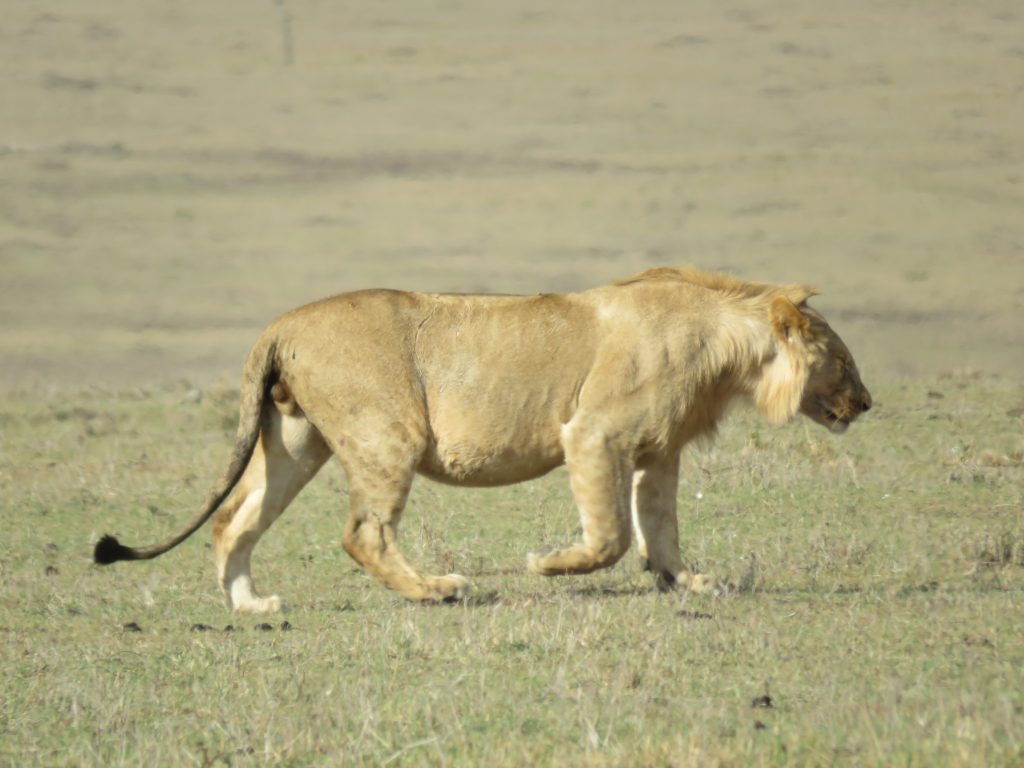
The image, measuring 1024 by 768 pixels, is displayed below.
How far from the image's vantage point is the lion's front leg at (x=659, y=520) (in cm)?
826

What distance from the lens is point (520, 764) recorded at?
210 inches

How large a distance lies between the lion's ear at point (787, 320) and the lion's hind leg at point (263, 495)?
2065 mm

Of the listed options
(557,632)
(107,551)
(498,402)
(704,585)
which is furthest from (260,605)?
(704,585)

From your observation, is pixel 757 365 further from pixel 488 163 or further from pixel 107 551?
pixel 488 163

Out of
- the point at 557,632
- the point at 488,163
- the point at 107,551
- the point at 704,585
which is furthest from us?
the point at 488,163

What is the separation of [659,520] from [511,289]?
2071 centimetres

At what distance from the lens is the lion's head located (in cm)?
833

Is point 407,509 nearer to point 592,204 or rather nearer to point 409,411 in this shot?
point 409,411

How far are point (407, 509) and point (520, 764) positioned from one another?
5.75 metres

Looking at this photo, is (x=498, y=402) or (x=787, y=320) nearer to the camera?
(x=498, y=402)

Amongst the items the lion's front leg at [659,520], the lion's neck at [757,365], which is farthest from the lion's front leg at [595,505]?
the lion's neck at [757,365]

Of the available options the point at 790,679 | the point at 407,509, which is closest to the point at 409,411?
the point at 790,679

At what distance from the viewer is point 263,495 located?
324 inches

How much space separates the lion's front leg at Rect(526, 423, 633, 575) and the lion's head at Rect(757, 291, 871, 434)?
91 centimetres
